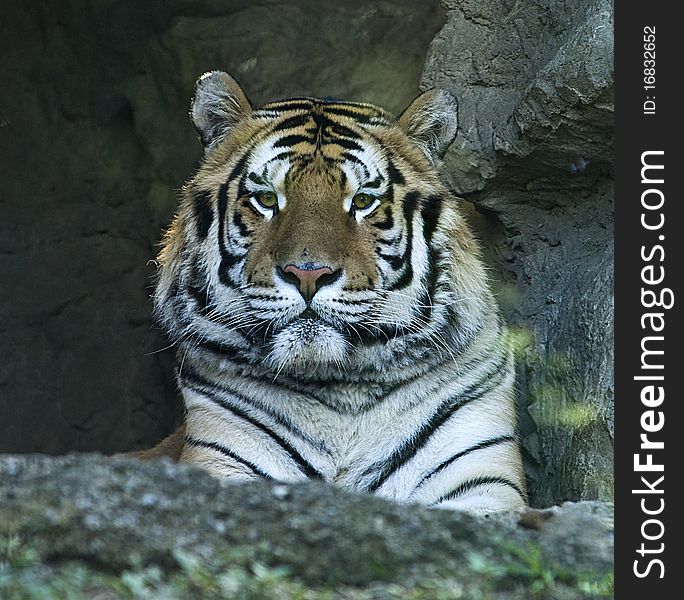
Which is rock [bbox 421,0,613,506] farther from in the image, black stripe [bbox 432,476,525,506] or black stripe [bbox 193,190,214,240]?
black stripe [bbox 193,190,214,240]

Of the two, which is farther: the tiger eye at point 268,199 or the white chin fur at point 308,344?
the tiger eye at point 268,199

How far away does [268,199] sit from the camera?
3895mm

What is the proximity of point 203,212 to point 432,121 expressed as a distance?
96cm

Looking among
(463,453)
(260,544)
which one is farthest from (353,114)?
(260,544)

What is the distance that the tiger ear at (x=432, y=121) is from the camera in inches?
163

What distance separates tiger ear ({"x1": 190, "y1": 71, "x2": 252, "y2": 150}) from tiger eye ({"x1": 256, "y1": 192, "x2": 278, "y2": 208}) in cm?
45

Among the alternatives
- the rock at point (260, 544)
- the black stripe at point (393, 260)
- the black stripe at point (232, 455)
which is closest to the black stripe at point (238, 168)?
the black stripe at point (393, 260)

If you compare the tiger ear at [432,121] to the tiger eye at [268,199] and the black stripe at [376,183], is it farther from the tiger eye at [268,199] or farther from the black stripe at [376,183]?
the tiger eye at [268,199]

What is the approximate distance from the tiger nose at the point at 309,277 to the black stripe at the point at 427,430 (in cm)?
72

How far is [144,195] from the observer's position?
6.17 m

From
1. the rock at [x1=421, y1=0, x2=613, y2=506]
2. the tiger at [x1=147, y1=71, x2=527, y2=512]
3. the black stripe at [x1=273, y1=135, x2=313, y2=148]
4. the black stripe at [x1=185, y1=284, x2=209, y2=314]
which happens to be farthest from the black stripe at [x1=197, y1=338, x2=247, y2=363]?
the rock at [x1=421, y1=0, x2=613, y2=506]

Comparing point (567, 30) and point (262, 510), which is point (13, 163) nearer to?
point (567, 30)

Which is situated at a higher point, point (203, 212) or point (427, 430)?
point (203, 212)

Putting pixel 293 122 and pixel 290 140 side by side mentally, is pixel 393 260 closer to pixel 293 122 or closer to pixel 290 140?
pixel 290 140
